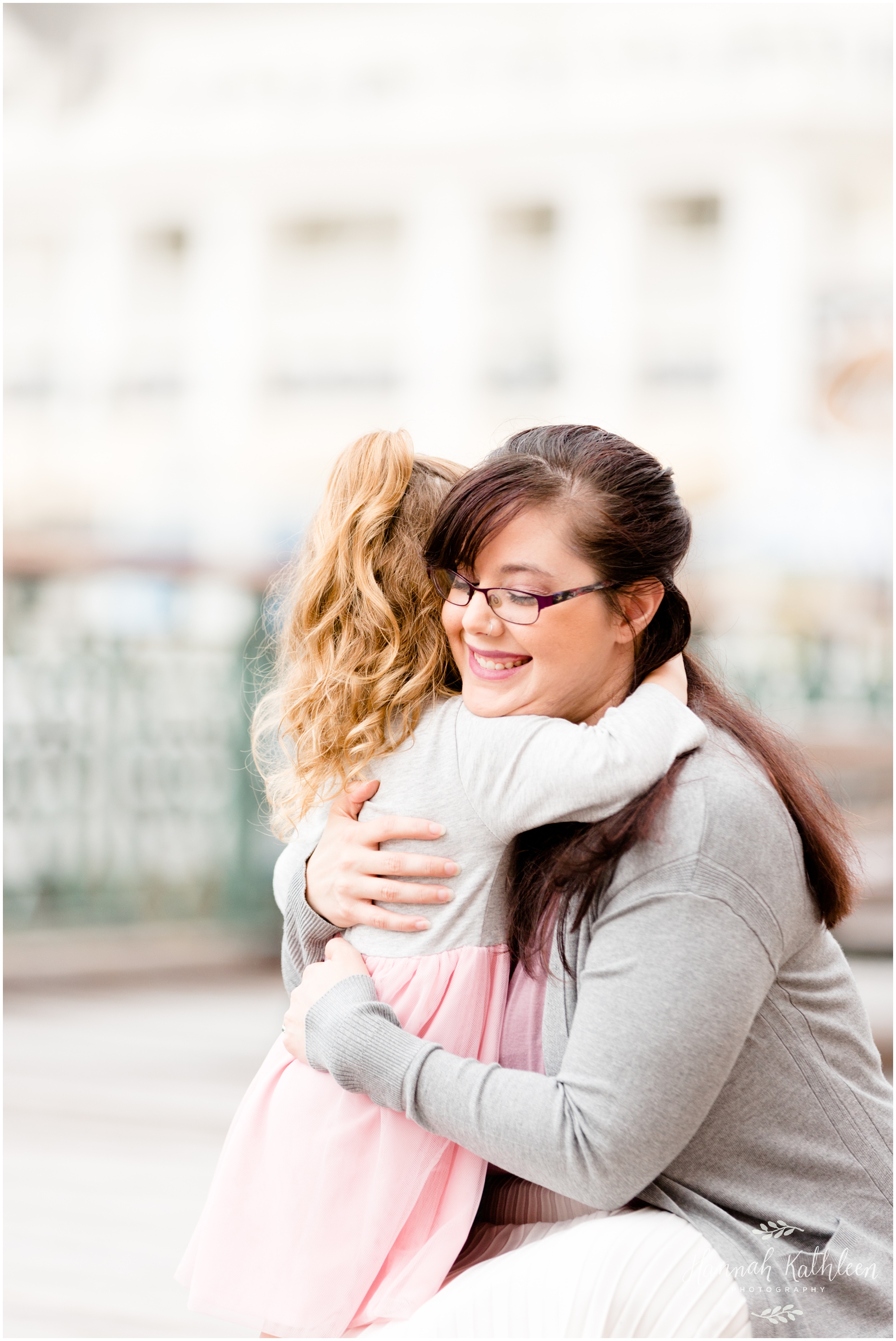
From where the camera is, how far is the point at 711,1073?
1.17 metres

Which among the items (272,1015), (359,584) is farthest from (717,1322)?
(272,1015)

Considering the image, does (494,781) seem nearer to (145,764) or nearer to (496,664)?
(496,664)

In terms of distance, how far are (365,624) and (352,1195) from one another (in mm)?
673

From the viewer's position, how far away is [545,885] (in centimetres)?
131

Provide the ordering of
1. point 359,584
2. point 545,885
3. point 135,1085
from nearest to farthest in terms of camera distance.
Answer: point 545,885 < point 359,584 < point 135,1085

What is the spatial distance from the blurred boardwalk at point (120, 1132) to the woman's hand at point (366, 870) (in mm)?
1323

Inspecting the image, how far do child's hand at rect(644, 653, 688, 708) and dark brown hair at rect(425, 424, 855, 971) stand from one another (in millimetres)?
42

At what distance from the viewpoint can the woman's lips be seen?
1.37m

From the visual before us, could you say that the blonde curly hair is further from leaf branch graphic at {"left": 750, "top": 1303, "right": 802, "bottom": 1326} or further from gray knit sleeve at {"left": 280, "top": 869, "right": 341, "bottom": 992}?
leaf branch graphic at {"left": 750, "top": 1303, "right": 802, "bottom": 1326}

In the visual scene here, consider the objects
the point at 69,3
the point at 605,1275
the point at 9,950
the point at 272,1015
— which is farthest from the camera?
the point at 69,3

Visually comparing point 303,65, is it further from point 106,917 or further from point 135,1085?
point 135,1085

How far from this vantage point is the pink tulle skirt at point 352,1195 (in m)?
1.33

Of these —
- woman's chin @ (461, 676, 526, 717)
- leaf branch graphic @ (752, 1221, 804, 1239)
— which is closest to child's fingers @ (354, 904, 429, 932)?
woman's chin @ (461, 676, 526, 717)

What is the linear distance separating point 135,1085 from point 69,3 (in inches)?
561
